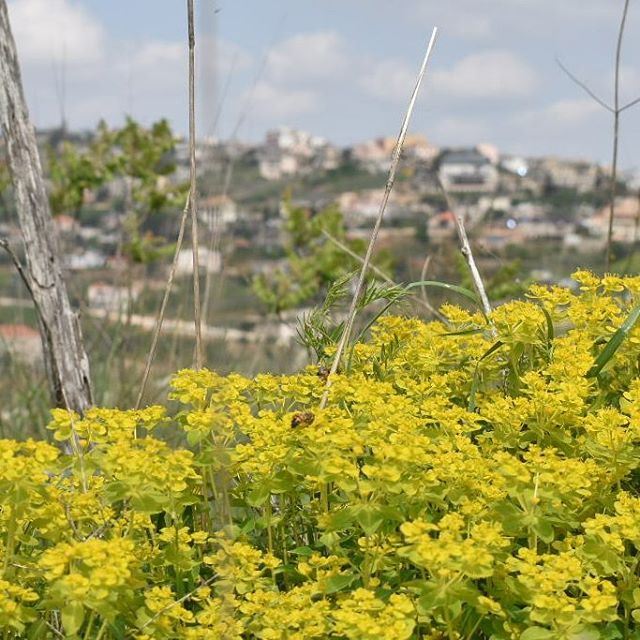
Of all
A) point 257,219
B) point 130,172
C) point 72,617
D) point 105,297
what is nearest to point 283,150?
point 257,219

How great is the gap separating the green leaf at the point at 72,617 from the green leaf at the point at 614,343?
1.22m

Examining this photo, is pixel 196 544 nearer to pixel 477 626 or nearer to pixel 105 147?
pixel 477 626

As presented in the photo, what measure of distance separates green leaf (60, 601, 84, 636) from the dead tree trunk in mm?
1788

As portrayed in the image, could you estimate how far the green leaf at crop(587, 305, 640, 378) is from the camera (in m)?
2.30

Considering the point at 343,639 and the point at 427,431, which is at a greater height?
the point at 427,431

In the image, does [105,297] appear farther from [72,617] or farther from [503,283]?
[72,617]

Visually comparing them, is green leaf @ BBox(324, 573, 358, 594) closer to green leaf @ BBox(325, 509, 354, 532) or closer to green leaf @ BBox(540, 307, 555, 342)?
green leaf @ BBox(325, 509, 354, 532)

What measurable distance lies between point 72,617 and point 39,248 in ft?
6.55

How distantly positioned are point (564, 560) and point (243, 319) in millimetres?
7262

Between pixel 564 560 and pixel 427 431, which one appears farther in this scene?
pixel 427 431

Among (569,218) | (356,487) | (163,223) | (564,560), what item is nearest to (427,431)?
(356,487)

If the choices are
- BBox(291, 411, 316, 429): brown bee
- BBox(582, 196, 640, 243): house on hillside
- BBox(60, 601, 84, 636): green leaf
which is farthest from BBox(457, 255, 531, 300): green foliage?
BBox(60, 601, 84, 636): green leaf

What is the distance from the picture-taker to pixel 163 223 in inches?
332

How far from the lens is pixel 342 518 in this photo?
71.2 inches
